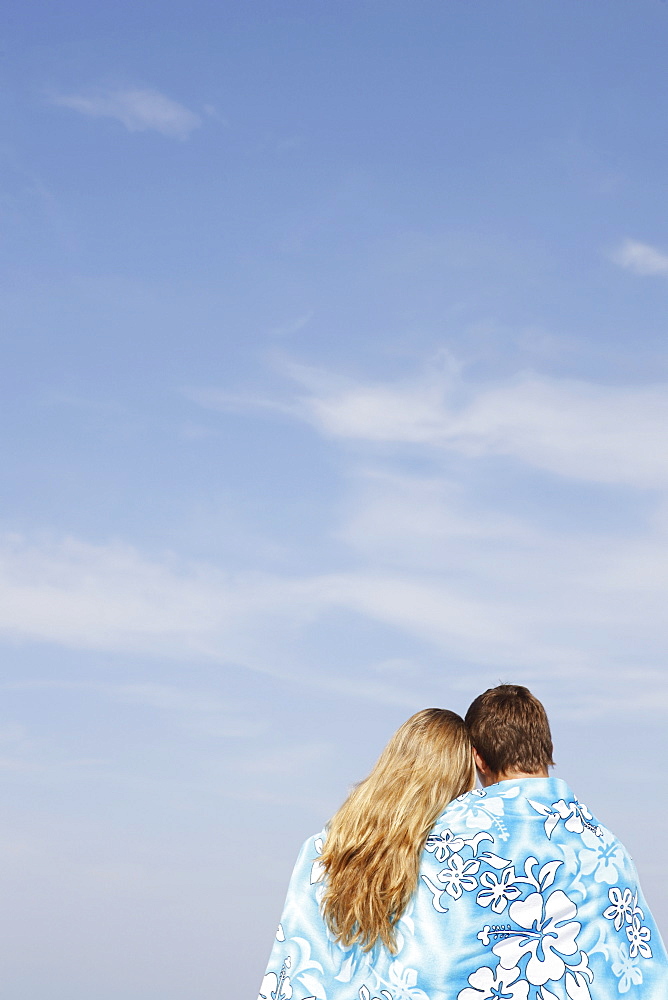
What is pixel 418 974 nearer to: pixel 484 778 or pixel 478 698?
pixel 484 778

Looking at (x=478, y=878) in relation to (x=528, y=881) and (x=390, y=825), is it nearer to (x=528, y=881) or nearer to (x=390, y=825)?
(x=528, y=881)

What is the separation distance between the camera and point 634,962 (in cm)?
601

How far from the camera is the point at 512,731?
5895mm

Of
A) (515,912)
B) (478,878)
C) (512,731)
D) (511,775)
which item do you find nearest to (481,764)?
(511,775)

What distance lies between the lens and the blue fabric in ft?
18.9

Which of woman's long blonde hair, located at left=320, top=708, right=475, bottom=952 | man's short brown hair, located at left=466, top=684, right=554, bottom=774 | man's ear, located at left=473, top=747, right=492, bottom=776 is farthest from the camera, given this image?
man's ear, located at left=473, top=747, right=492, bottom=776

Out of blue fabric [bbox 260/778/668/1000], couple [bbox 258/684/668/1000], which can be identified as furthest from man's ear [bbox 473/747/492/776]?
blue fabric [bbox 260/778/668/1000]

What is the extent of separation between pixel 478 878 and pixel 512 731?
2.35 feet

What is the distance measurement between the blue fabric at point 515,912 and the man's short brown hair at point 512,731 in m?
0.10

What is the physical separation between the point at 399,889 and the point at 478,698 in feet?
3.35

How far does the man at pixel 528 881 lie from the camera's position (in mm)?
5750

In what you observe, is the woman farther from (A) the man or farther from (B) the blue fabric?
(A) the man

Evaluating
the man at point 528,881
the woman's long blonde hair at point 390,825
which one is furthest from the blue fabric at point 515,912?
A: the woman's long blonde hair at point 390,825

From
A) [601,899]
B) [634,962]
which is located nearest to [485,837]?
[601,899]
